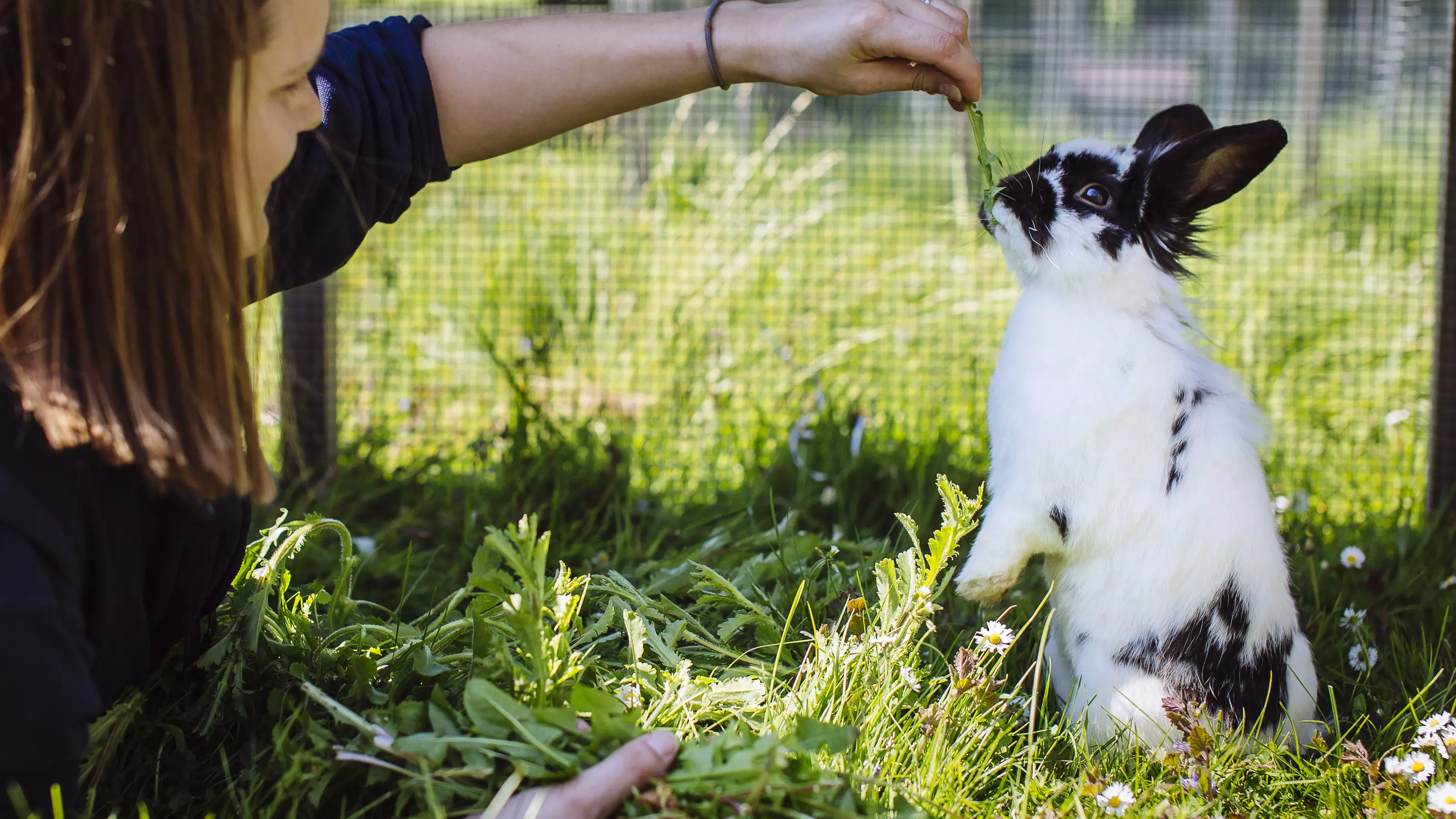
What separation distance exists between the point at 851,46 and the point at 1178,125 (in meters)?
0.72

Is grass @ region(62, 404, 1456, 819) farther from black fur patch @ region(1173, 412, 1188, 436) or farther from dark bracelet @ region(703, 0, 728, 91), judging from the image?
dark bracelet @ region(703, 0, 728, 91)

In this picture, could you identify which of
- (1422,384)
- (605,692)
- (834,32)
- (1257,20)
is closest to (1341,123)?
(1257,20)

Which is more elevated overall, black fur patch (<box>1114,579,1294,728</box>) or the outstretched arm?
the outstretched arm

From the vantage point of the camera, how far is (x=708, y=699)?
5.55 feet

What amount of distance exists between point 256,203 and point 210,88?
0.18m

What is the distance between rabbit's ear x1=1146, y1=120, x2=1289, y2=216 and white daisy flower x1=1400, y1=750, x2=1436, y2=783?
943 mm

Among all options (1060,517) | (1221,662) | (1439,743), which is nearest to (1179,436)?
(1060,517)

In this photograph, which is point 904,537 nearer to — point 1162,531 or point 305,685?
point 1162,531

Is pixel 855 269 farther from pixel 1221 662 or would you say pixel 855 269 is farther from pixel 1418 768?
pixel 1418 768

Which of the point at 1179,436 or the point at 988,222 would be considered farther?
the point at 988,222

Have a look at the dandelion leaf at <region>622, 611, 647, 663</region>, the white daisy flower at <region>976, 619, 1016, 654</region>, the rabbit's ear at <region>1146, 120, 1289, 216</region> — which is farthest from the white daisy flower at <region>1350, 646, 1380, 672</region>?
the dandelion leaf at <region>622, 611, 647, 663</region>

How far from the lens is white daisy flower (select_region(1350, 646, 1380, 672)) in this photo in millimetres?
2100

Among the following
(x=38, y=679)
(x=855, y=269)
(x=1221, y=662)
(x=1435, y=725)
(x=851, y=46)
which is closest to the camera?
(x=38, y=679)

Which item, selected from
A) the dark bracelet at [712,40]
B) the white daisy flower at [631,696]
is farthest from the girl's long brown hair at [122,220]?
the dark bracelet at [712,40]
